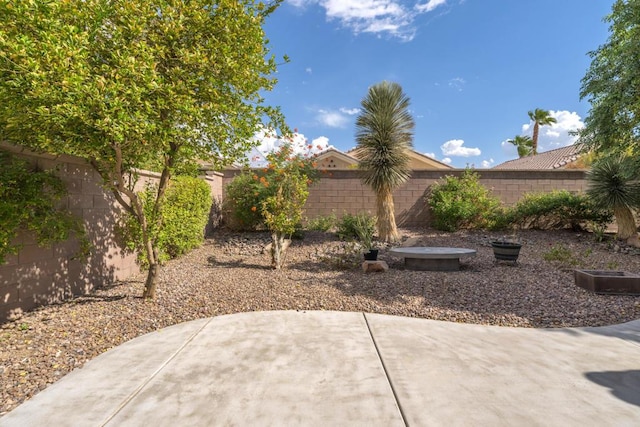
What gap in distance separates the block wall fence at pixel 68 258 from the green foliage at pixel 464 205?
27.7 feet

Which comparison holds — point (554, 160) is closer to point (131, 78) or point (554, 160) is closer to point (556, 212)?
point (556, 212)

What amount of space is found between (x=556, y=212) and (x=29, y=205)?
12178mm

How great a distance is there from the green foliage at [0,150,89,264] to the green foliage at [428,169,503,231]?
31.1 feet

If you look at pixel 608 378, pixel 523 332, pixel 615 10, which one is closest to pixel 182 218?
pixel 523 332

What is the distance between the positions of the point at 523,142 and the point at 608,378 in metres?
40.7

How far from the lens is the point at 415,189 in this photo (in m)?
11.5

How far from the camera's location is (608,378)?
2785 mm

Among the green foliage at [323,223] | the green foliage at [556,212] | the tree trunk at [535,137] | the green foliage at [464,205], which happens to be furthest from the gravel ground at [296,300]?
the tree trunk at [535,137]

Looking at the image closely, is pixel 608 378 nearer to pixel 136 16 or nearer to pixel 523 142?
pixel 136 16

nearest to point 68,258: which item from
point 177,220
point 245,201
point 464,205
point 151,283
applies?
point 151,283

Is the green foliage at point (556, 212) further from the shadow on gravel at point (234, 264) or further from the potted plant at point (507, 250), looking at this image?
the shadow on gravel at point (234, 264)

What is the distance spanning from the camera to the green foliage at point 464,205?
34.6ft

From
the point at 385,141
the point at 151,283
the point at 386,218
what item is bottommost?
the point at 151,283

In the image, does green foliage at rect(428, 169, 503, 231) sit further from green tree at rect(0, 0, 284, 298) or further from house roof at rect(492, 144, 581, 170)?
house roof at rect(492, 144, 581, 170)
